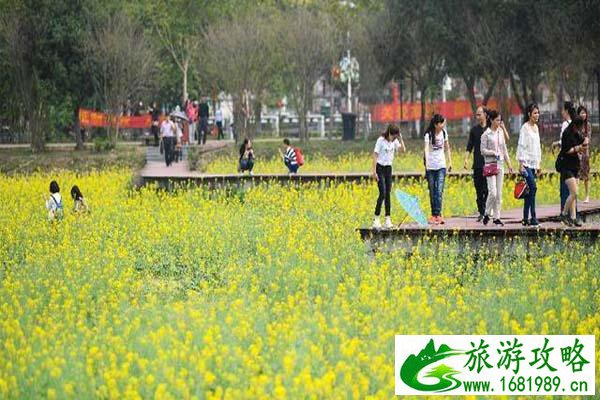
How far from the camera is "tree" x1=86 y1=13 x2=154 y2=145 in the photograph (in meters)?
47.3

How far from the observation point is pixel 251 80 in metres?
51.3

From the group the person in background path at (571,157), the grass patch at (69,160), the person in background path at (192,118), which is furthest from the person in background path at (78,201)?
the person in background path at (192,118)

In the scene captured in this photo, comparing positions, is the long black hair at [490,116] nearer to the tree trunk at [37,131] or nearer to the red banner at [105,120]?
the tree trunk at [37,131]

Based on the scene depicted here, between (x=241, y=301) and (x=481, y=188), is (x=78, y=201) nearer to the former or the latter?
(x=481, y=188)

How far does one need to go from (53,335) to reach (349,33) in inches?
1890

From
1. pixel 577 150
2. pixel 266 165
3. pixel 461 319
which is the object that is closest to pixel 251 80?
pixel 266 165

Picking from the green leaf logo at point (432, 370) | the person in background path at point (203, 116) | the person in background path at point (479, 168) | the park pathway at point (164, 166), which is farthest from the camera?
the person in background path at point (203, 116)

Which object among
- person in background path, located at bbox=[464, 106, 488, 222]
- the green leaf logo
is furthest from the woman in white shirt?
the green leaf logo

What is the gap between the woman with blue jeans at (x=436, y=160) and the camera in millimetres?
18906

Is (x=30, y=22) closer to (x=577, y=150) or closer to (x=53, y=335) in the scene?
(x=577, y=150)

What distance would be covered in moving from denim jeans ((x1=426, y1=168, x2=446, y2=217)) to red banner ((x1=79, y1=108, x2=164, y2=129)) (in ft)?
102

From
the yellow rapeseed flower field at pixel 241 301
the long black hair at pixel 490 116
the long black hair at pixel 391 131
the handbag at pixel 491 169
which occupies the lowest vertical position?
the yellow rapeseed flower field at pixel 241 301

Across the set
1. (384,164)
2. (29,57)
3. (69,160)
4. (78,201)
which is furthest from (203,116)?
(384,164)

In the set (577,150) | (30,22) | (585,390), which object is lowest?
(585,390)
